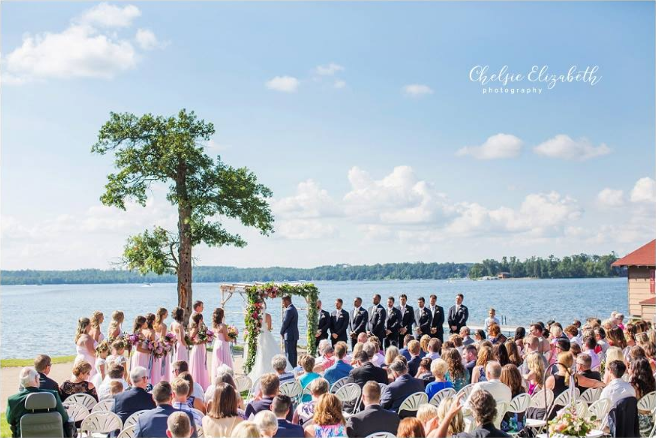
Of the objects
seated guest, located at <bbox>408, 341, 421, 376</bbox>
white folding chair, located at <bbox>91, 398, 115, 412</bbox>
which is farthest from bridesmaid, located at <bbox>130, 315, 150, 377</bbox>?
seated guest, located at <bbox>408, 341, 421, 376</bbox>

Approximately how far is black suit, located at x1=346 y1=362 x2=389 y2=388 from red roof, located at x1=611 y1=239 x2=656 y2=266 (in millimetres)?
24885

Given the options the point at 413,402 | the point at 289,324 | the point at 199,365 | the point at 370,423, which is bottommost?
the point at 199,365

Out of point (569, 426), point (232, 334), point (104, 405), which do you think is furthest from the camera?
point (232, 334)

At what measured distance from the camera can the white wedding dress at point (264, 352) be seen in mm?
14367

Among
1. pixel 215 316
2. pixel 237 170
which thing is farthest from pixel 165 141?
pixel 215 316

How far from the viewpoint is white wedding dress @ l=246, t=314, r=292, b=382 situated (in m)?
14.4

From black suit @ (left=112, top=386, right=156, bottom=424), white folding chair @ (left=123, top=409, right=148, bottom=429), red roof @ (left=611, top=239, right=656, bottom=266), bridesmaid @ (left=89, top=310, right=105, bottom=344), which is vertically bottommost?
white folding chair @ (left=123, top=409, right=148, bottom=429)

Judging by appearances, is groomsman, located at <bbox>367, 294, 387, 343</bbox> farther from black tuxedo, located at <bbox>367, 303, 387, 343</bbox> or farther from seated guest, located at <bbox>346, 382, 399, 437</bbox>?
seated guest, located at <bbox>346, 382, 399, 437</bbox>

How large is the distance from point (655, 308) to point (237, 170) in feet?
62.0

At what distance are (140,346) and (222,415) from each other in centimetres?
572

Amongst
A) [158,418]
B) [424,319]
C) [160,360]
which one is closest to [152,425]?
[158,418]

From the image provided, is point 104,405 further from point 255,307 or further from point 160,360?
point 255,307

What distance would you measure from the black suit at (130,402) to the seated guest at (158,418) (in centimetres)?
93

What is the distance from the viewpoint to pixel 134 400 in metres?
7.33
